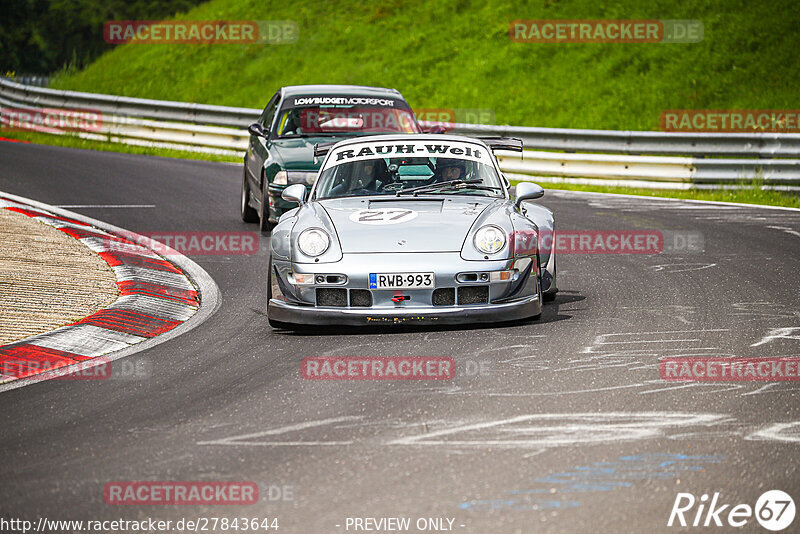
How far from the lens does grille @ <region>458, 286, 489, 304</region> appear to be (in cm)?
765

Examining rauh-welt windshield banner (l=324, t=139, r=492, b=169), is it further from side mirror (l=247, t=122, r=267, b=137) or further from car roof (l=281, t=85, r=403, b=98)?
car roof (l=281, t=85, r=403, b=98)

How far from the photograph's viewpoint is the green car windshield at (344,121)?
13445mm

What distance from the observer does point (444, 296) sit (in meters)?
7.62

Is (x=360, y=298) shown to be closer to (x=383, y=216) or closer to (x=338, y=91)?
(x=383, y=216)

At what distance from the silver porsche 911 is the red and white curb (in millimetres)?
950

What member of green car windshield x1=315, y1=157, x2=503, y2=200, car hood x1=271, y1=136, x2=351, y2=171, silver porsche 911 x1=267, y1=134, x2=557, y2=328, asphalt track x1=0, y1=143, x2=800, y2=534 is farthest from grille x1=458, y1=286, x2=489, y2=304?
car hood x1=271, y1=136, x2=351, y2=171

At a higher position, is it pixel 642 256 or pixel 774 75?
pixel 774 75

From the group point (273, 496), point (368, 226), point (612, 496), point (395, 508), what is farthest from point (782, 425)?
point (368, 226)

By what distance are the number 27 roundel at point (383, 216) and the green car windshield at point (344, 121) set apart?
16.8 feet

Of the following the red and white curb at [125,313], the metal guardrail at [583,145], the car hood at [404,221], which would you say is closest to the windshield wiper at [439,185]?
the car hood at [404,221]

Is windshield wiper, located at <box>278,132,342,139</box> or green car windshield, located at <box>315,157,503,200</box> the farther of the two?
windshield wiper, located at <box>278,132,342,139</box>

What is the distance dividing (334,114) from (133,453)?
9.10 meters

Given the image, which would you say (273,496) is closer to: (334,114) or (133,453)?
(133,453)

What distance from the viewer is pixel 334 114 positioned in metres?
13.8
